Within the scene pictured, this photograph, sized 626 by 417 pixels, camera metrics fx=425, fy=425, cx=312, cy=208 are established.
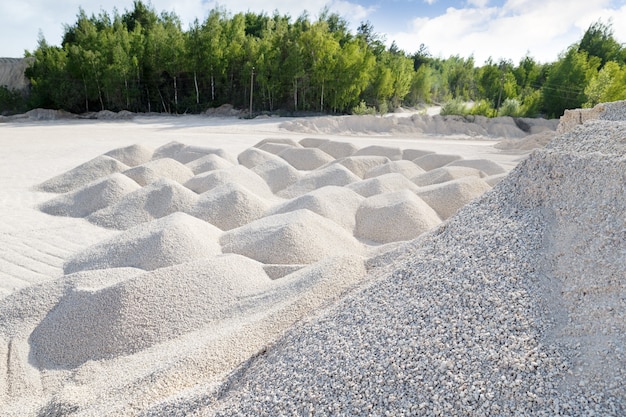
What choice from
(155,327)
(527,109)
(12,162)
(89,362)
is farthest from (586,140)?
(527,109)

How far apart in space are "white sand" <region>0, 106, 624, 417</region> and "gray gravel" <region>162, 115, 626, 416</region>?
0.03 metres

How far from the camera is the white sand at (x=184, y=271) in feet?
7.73

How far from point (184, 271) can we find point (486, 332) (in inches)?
93.7

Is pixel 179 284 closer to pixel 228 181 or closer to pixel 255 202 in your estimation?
pixel 255 202

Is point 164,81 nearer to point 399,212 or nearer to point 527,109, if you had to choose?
point 527,109

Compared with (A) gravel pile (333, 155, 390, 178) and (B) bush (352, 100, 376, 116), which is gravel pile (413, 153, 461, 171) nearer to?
(A) gravel pile (333, 155, 390, 178)

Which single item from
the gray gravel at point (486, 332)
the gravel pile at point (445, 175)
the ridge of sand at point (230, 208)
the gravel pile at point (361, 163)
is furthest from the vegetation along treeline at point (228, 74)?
the gray gravel at point (486, 332)

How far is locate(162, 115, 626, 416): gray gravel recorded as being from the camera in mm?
1679

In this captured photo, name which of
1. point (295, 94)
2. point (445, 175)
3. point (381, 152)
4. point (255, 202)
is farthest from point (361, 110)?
point (255, 202)

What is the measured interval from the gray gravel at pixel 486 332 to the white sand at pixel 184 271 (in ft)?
0.09

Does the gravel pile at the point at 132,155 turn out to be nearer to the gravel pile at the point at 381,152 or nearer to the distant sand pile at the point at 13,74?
the gravel pile at the point at 381,152

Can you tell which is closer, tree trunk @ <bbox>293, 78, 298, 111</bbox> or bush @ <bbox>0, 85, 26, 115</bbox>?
tree trunk @ <bbox>293, 78, 298, 111</bbox>

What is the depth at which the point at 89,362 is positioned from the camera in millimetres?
2770

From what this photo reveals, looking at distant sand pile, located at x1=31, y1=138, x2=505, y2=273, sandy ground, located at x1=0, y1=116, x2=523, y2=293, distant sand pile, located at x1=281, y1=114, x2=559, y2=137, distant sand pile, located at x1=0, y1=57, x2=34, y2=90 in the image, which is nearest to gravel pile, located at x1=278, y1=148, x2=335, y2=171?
distant sand pile, located at x1=31, y1=138, x2=505, y2=273
